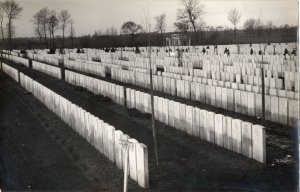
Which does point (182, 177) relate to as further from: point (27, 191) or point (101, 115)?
point (101, 115)

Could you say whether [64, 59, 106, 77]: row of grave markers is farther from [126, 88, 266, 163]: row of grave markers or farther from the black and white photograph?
[126, 88, 266, 163]: row of grave markers

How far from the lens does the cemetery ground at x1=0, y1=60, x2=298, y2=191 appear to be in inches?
303

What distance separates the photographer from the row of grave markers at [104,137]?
24.6 ft

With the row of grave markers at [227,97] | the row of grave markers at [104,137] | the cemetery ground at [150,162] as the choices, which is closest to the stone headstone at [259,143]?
the cemetery ground at [150,162]

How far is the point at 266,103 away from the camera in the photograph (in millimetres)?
12555

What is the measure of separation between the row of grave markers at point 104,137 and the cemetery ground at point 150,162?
0.20m

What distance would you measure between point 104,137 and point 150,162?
131 cm

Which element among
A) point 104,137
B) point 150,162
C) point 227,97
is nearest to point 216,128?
point 150,162

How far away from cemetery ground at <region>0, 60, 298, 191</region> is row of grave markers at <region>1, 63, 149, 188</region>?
200 millimetres

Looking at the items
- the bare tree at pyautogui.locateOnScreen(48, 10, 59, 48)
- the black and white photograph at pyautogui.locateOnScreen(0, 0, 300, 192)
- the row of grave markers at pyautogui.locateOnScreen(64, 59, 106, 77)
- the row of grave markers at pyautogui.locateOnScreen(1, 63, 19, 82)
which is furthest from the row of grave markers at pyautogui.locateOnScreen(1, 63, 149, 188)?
the bare tree at pyautogui.locateOnScreen(48, 10, 59, 48)

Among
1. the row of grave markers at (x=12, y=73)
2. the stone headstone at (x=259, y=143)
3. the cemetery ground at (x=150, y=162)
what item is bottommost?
the cemetery ground at (x=150, y=162)

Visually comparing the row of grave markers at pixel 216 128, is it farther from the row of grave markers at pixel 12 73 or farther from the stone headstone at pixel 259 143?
the row of grave markers at pixel 12 73

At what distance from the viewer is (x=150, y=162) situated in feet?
29.7

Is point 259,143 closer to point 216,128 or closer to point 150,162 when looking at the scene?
point 216,128
